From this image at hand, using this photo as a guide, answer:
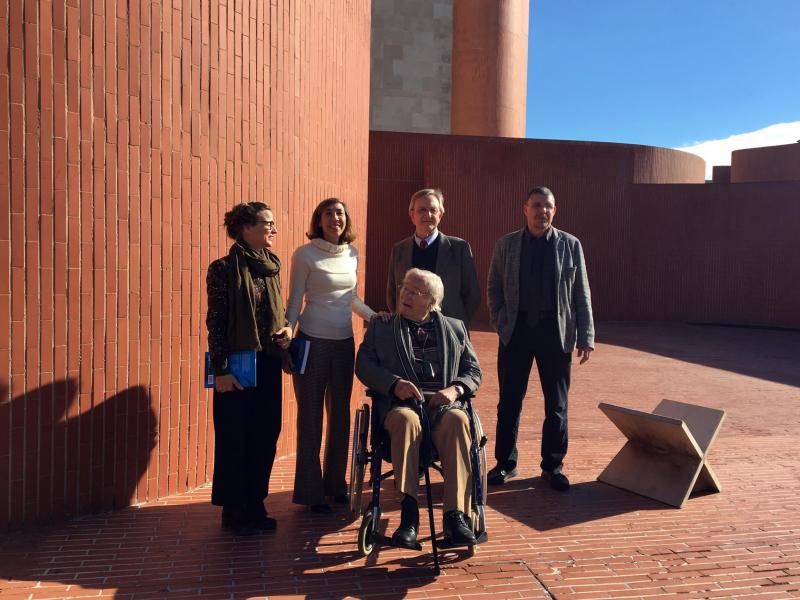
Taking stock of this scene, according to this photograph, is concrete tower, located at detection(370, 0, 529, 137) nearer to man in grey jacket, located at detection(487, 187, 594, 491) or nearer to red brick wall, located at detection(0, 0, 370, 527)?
A: red brick wall, located at detection(0, 0, 370, 527)

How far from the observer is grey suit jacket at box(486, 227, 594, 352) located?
4.01 metres

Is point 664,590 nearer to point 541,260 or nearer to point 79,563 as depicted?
point 541,260

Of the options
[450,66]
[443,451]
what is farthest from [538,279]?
[450,66]

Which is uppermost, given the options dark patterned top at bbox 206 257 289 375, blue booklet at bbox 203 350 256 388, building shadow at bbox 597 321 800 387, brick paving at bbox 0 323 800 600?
dark patterned top at bbox 206 257 289 375

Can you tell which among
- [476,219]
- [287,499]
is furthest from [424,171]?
[287,499]

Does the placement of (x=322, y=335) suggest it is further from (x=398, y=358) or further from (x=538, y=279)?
(x=538, y=279)

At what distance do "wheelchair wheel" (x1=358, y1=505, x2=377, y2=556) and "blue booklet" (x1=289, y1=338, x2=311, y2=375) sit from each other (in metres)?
0.78

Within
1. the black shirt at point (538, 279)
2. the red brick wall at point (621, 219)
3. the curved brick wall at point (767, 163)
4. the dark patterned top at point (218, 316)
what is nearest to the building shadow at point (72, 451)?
the dark patterned top at point (218, 316)

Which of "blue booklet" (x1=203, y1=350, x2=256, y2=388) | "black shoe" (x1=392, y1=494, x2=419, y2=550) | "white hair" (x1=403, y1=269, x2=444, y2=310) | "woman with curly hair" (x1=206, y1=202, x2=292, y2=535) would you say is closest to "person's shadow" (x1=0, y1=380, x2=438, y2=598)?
"black shoe" (x1=392, y1=494, x2=419, y2=550)

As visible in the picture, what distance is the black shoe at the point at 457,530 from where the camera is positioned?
9.39 feet

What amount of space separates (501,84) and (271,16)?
14778 millimetres

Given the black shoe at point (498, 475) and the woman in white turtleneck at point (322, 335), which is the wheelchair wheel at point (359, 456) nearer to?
the woman in white turtleneck at point (322, 335)

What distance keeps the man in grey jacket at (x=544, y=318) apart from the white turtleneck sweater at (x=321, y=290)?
3.23 ft

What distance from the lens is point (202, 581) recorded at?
2.71 meters
